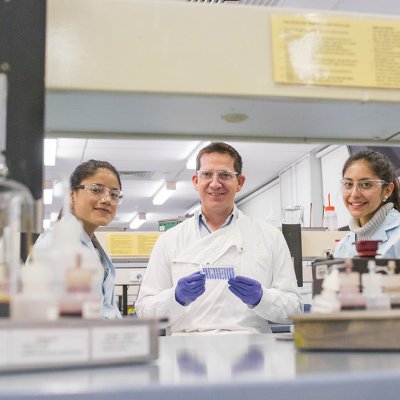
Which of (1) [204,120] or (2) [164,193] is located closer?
(1) [204,120]

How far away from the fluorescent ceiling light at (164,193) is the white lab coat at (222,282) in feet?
21.3

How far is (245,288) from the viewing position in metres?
1.95

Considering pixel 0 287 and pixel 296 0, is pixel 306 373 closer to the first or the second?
pixel 0 287

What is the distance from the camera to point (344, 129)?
50.4 inches

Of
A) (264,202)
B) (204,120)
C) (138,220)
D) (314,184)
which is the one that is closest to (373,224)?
(204,120)

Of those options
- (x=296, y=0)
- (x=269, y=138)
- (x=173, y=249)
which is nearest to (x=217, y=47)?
(x=269, y=138)

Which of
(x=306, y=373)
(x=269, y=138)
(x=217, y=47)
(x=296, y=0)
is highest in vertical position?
(x=296, y=0)

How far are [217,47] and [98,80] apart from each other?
237 mm

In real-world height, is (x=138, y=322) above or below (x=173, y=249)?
below

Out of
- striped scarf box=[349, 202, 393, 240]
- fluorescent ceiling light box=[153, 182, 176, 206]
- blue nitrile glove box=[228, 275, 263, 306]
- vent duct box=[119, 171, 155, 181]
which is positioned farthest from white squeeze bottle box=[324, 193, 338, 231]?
fluorescent ceiling light box=[153, 182, 176, 206]

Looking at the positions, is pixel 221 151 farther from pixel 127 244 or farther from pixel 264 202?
pixel 264 202

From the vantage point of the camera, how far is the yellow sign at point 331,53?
1.05 meters

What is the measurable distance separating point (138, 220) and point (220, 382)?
470 inches

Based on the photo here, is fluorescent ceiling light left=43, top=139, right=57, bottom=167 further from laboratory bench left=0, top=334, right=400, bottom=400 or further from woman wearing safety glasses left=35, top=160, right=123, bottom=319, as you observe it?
laboratory bench left=0, top=334, right=400, bottom=400
